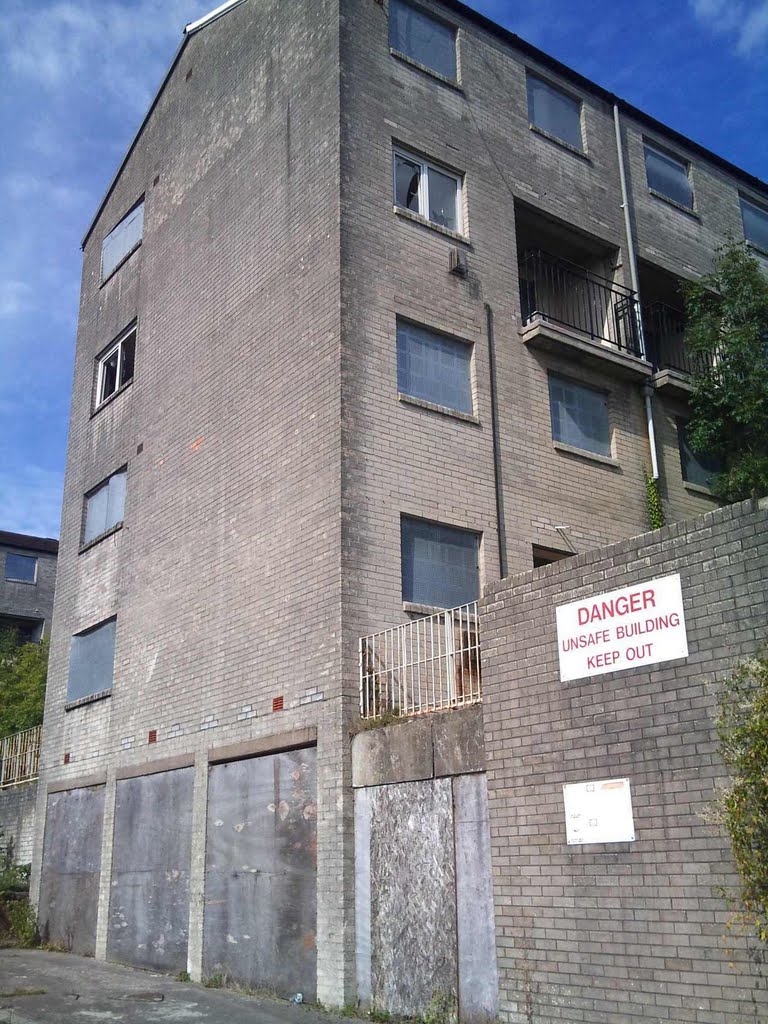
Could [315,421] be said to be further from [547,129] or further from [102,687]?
→ [547,129]

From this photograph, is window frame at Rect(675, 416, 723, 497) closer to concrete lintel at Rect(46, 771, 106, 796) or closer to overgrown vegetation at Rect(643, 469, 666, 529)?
overgrown vegetation at Rect(643, 469, 666, 529)

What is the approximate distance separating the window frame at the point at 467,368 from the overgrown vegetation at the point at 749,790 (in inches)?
281

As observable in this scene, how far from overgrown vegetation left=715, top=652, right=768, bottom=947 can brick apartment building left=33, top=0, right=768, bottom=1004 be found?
489 cm

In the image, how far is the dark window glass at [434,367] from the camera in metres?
14.4

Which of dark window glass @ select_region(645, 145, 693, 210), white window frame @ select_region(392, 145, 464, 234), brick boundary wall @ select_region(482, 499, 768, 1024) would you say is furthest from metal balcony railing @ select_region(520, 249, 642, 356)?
brick boundary wall @ select_region(482, 499, 768, 1024)

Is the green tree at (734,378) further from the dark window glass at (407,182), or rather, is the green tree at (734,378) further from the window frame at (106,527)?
the window frame at (106,527)

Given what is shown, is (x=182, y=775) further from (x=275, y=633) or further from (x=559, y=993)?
(x=559, y=993)

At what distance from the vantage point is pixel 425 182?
15.8 m

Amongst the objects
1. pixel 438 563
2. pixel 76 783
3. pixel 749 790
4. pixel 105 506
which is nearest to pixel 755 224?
pixel 438 563

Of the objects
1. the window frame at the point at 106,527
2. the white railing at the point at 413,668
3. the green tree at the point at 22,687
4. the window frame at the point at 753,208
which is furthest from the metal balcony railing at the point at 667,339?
the green tree at the point at 22,687

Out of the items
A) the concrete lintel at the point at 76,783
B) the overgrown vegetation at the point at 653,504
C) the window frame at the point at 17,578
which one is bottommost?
the concrete lintel at the point at 76,783

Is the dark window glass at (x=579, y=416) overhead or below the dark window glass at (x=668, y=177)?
below

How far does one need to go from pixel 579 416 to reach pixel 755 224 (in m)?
8.25

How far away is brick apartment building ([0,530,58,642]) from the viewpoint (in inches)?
1491
